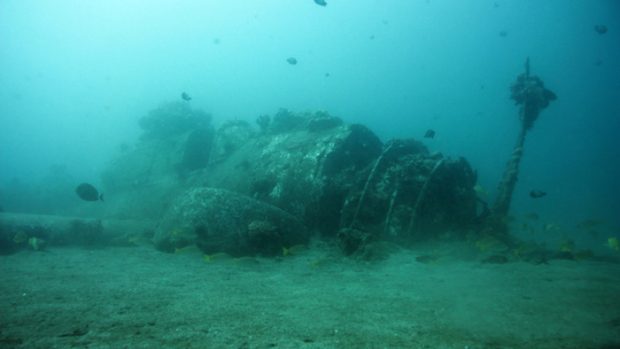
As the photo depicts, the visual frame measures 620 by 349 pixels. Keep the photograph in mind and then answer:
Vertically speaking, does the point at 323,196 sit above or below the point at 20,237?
above

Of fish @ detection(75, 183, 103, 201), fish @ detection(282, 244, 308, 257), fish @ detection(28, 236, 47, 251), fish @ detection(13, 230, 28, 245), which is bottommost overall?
fish @ detection(28, 236, 47, 251)

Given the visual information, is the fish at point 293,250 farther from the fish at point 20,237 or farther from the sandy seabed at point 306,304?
the fish at point 20,237

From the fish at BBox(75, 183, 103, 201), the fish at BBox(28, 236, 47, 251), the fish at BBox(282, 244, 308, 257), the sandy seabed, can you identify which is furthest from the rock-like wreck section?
the fish at BBox(28, 236, 47, 251)

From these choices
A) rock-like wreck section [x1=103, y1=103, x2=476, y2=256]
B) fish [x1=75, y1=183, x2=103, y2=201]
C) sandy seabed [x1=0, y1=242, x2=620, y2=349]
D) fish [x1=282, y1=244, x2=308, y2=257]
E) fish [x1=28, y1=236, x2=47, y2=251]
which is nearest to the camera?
sandy seabed [x1=0, y1=242, x2=620, y2=349]

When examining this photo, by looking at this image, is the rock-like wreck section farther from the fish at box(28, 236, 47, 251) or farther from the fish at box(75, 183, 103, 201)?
the fish at box(28, 236, 47, 251)

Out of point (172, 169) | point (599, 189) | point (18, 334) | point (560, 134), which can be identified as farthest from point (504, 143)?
point (18, 334)

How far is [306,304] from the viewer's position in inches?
232

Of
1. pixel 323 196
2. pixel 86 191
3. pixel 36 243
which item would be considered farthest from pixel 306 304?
pixel 36 243

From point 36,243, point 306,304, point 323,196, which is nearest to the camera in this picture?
point 306,304

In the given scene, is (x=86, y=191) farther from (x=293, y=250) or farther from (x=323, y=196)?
(x=323, y=196)

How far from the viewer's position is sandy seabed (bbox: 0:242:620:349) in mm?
4293

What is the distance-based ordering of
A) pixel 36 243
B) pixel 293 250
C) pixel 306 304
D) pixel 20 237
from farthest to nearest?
pixel 36 243, pixel 20 237, pixel 293 250, pixel 306 304

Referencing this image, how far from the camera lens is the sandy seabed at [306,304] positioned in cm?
429

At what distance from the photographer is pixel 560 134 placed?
145 meters
